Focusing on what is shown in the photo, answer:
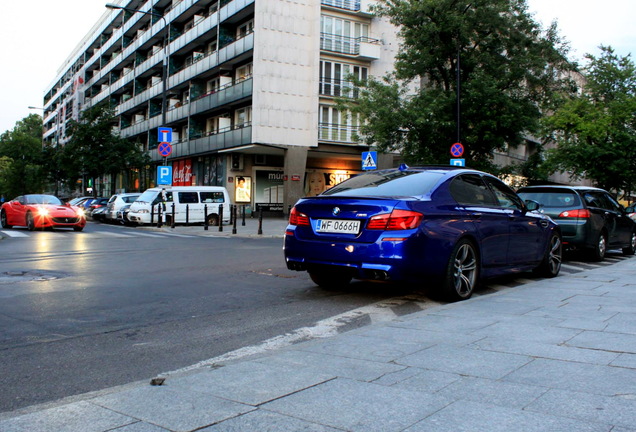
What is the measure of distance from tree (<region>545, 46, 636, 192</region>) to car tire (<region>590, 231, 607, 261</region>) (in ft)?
61.9

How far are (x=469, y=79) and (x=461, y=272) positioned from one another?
2158 cm

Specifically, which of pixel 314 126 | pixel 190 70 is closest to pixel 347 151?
pixel 314 126

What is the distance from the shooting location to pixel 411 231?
6277mm

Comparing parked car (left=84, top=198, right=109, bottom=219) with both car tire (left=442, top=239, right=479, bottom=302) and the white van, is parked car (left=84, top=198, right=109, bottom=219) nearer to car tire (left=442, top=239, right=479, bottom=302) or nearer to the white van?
the white van

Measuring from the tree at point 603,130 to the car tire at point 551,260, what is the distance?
22.7 meters

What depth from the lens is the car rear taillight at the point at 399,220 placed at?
6297 millimetres

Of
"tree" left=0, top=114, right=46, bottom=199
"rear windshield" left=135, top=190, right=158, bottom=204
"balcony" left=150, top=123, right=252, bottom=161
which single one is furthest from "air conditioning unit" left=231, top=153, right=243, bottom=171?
"tree" left=0, top=114, right=46, bottom=199

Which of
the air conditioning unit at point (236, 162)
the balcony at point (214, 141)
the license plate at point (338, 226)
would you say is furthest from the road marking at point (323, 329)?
the air conditioning unit at point (236, 162)

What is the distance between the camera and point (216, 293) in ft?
24.3

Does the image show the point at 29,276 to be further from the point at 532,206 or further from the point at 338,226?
the point at 532,206

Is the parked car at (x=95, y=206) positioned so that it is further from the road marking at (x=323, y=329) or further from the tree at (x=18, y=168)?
the tree at (x=18, y=168)

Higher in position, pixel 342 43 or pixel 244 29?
pixel 244 29

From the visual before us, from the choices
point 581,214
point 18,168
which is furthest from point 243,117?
point 18,168

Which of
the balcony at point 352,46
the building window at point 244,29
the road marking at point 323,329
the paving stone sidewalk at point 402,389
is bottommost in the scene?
the road marking at point 323,329
